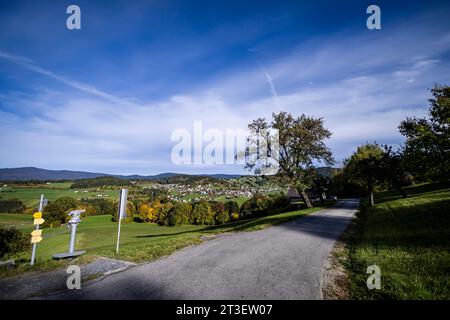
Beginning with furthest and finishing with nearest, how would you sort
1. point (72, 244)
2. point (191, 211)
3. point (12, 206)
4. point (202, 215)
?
point (12, 206) < point (191, 211) < point (202, 215) < point (72, 244)

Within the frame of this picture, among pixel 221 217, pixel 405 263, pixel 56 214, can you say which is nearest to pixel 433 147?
pixel 405 263

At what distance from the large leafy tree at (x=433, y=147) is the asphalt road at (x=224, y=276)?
11.6 metres

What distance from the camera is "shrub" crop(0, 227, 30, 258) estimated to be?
113 ft

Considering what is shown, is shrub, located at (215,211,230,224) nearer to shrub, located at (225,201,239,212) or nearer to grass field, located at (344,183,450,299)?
shrub, located at (225,201,239,212)

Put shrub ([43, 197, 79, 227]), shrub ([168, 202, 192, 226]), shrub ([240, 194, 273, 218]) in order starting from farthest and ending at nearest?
shrub ([168, 202, 192, 226]), shrub ([240, 194, 273, 218]), shrub ([43, 197, 79, 227])

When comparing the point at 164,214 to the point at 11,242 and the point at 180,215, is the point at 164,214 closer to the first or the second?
the point at 180,215

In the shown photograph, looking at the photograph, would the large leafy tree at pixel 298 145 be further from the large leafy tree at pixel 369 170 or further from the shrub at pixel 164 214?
the shrub at pixel 164 214

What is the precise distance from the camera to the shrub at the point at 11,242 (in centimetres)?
3456

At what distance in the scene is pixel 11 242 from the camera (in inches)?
1407

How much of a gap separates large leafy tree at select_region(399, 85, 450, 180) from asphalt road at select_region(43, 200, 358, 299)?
456 inches

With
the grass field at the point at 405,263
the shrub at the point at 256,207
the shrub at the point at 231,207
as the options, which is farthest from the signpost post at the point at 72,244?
the shrub at the point at 231,207

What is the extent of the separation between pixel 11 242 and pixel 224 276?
4605 cm

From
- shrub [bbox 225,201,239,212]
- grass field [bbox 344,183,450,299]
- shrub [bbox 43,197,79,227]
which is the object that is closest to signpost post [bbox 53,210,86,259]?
grass field [bbox 344,183,450,299]
